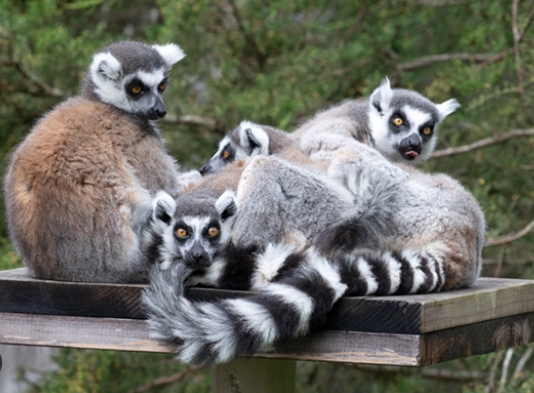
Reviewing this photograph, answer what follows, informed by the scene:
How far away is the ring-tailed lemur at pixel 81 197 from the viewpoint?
299 centimetres

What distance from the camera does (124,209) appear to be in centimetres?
307

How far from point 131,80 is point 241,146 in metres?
0.65

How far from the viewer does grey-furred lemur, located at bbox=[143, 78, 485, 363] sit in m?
2.38

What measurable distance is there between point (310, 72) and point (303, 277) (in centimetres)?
377

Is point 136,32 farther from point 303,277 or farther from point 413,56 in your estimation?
point 303,277

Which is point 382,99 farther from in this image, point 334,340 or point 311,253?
point 334,340

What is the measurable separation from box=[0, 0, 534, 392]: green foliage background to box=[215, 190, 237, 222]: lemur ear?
2.42 metres

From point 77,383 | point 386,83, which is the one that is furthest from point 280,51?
point 77,383

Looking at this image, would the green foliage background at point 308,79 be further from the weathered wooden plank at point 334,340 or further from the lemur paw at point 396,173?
the weathered wooden plank at point 334,340

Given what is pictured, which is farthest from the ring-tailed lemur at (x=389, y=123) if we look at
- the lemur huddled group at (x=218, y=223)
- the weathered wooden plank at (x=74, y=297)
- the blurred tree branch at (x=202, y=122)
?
the blurred tree branch at (x=202, y=122)

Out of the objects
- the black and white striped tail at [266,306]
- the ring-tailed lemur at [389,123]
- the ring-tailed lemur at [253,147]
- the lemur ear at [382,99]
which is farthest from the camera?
the lemur ear at [382,99]

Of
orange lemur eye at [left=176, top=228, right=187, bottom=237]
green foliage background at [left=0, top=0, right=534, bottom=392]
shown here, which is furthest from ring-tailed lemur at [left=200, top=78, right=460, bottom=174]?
green foliage background at [left=0, top=0, right=534, bottom=392]

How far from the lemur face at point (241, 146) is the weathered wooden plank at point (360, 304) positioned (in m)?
1.08

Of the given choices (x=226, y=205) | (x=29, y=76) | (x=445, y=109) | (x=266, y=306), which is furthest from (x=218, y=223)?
(x=29, y=76)
